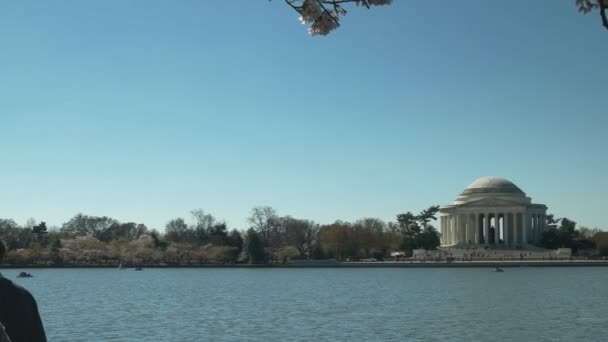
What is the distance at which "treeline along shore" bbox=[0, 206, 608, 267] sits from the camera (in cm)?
12328

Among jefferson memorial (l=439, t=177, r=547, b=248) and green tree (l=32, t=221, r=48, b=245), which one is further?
green tree (l=32, t=221, r=48, b=245)

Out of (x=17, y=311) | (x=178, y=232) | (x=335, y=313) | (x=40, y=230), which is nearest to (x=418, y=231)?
(x=178, y=232)

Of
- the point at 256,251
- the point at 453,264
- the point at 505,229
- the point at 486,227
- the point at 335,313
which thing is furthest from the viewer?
the point at 486,227

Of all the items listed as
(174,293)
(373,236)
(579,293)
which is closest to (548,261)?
(373,236)

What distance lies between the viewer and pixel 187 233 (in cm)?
14138

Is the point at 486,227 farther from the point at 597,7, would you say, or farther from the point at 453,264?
the point at 597,7

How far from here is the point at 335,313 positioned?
41.8 m

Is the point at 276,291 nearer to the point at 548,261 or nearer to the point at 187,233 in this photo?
the point at 548,261

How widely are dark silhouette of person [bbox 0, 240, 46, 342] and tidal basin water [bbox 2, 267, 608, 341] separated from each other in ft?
82.2

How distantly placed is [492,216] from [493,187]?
15.2ft

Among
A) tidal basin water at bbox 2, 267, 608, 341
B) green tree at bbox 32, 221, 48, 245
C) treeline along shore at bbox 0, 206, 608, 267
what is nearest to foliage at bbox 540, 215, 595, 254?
treeline along shore at bbox 0, 206, 608, 267

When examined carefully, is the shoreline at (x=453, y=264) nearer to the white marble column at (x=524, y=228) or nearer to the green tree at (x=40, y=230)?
the white marble column at (x=524, y=228)

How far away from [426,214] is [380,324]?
112m

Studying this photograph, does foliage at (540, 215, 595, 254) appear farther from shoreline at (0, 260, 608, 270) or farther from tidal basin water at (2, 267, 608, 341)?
tidal basin water at (2, 267, 608, 341)
